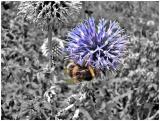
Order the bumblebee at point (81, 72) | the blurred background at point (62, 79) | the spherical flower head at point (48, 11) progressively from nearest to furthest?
the bumblebee at point (81, 72) → the spherical flower head at point (48, 11) → the blurred background at point (62, 79)

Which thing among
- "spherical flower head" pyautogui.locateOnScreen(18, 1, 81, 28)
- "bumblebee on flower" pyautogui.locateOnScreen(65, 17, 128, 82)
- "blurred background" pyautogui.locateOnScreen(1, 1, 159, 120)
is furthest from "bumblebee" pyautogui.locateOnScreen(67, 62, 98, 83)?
"blurred background" pyautogui.locateOnScreen(1, 1, 159, 120)

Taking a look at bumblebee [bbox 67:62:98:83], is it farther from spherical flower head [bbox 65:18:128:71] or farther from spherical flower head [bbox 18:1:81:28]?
spherical flower head [bbox 18:1:81:28]

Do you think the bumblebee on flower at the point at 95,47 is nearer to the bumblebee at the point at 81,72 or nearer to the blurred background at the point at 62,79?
the bumblebee at the point at 81,72

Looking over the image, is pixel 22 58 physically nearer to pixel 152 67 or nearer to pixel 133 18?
pixel 152 67

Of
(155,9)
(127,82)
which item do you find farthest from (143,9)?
(127,82)

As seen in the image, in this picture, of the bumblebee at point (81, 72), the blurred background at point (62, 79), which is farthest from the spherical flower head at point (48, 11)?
the blurred background at point (62, 79)

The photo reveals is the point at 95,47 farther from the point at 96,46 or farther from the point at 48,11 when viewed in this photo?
the point at 48,11

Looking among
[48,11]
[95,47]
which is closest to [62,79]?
[48,11]
